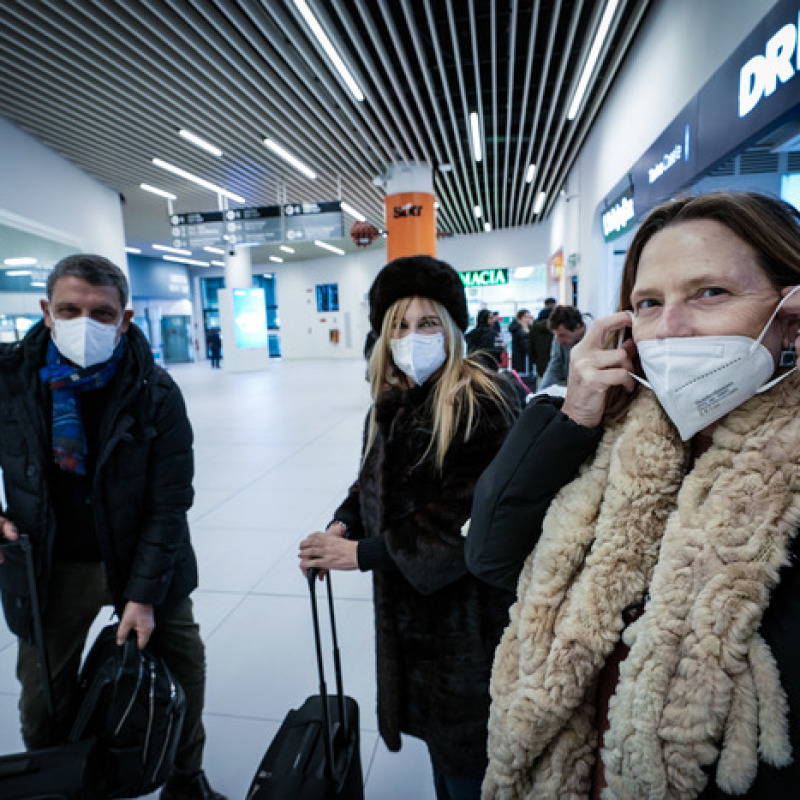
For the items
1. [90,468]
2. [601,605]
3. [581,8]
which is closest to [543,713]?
[601,605]

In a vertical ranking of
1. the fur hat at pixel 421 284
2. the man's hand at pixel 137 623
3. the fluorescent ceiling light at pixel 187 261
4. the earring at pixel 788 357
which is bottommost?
the man's hand at pixel 137 623

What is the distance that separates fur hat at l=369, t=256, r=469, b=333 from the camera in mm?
1402

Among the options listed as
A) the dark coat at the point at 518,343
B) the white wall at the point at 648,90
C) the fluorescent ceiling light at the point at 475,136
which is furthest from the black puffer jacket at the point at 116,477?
the dark coat at the point at 518,343

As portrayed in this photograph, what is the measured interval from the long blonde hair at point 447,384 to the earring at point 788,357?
622 millimetres

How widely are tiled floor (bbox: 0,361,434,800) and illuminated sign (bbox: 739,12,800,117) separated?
347 centimetres

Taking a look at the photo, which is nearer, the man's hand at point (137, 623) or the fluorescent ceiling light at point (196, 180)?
the man's hand at point (137, 623)

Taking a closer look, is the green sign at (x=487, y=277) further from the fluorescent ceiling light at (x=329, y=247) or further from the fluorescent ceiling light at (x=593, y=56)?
the fluorescent ceiling light at (x=593, y=56)

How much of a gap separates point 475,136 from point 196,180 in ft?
18.7

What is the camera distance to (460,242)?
18.9m

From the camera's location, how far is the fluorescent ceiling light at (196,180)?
9.25 m

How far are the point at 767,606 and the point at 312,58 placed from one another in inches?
274

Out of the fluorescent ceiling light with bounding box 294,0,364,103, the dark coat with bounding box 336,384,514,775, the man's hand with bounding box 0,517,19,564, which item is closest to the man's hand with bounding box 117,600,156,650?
the man's hand with bounding box 0,517,19,564

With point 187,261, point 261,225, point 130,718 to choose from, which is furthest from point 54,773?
point 187,261

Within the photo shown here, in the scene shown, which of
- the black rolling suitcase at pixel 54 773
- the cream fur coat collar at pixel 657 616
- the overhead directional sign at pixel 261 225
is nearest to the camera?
the cream fur coat collar at pixel 657 616
